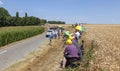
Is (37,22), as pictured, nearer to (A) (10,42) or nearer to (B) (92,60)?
(A) (10,42)

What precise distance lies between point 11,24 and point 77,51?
116600mm

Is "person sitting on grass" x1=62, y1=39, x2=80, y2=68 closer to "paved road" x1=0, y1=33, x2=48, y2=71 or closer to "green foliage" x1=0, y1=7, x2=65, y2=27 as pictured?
"paved road" x1=0, y1=33, x2=48, y2=71

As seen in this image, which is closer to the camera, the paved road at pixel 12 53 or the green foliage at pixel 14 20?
the paved road at pixel 12 53

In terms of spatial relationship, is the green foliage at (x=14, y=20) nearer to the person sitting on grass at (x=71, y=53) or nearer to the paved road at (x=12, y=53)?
the paved road at (x=12, y=53)

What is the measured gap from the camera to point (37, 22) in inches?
6531

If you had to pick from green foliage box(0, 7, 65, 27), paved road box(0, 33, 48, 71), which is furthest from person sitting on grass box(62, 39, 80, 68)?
green foliage box(0, 7, 65, 27)

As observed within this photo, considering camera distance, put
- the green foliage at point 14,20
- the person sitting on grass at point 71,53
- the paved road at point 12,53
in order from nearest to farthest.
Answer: the person sitting on grass at point 71,53 < the paved road at point 12,53 < the green foliage at point 14,20

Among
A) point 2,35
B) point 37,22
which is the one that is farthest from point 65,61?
point 37,22

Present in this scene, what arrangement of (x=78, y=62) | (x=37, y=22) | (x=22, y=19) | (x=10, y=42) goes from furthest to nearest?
(x=37, y=22) < (x=22, y=19) < (x=10, y=42) < (x=78, y=62)

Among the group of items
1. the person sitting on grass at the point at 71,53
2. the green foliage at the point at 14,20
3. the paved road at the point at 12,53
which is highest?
the person sitting on grass at the point at 71,53

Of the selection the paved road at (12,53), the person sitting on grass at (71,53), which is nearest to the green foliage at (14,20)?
the paved road at (12,53)

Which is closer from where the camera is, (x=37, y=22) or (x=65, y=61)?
(x=65, y=61)

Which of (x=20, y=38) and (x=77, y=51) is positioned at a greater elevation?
(x=77, y=51)

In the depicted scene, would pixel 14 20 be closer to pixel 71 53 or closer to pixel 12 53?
pixel 12 53
